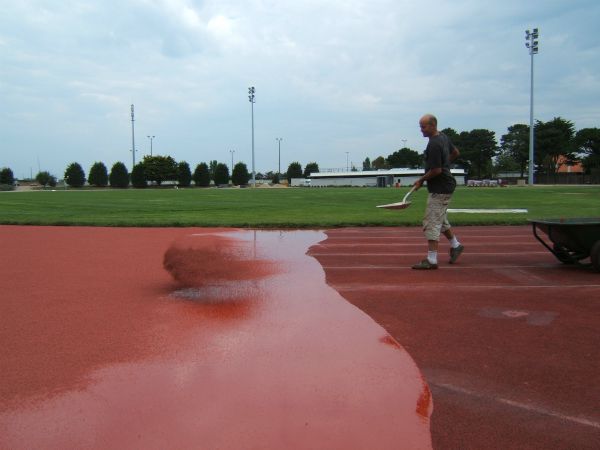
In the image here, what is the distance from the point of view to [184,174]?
90188 mm

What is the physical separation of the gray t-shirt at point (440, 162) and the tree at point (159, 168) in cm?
8855

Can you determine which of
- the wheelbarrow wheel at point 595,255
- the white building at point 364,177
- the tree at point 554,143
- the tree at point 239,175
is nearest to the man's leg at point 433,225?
the wheelbarrow wheel at point 595,255

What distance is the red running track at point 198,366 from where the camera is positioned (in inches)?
105

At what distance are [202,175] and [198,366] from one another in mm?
90601

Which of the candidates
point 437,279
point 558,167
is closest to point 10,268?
point 437,279

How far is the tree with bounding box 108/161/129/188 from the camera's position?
8212 centimetres

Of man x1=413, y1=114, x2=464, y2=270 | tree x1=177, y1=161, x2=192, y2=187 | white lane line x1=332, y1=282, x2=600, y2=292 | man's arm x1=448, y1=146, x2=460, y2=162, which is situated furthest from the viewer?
tree x1=177, y1=161, x2=192, y2=187

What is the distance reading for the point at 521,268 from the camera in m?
7.09

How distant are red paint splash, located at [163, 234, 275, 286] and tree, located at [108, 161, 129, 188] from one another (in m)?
77.1

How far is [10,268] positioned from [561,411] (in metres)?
7.15

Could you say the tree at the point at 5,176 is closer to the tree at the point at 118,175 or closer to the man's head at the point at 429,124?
the tree at the point at 118,175

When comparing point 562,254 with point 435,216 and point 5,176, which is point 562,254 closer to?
point 435,216

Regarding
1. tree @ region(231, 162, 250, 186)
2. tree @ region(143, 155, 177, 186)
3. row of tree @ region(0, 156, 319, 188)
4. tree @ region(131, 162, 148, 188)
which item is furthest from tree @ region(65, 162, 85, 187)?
tree @ region(231, 162, 250, 186)

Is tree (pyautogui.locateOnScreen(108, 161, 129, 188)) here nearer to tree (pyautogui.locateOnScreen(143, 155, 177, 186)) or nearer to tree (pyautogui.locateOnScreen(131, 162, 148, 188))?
tree (pyautogui.locateOnScreen(131, 162, 148, 188))
